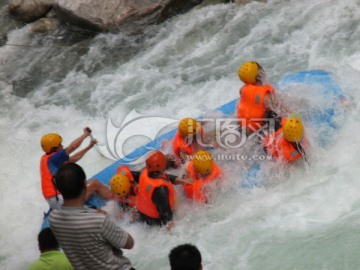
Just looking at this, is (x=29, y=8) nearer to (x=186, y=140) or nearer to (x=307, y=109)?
(x=186, y=140)

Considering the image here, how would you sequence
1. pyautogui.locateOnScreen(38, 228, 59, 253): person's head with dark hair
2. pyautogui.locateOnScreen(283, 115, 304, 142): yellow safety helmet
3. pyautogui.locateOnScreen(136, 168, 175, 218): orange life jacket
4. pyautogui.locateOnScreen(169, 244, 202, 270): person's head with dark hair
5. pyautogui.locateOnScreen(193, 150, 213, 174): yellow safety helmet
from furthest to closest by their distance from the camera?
1. pyautogui.locateOnScreen(283, 115, 304, 142): yellow safety helmet
2. pyautogui.locateOnScreen(193, 150, 213, 174): yellow safety helmet
3. pyautogui.locateOnScreen(136, 168, 175, 218): orange life jacket
4. pyautogui.locateOnScreen(38, 228, 59, 253): person's head with dark hair
5. pyautogui.locateOnScreen(169, 244, 202, 270): person's head with dark hair

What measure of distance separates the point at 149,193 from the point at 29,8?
630 centimetres

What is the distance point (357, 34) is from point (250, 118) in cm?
303

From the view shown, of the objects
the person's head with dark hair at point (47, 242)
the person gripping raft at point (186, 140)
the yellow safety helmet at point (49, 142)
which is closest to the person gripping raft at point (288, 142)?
the person gripping raft at point (186, 140)

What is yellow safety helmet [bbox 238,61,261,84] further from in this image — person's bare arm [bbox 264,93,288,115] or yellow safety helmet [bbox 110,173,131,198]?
yellow safety helmet [bbox 110,173,131,198]

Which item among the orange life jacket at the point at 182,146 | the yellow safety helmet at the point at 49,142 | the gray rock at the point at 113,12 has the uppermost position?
the gray rock at the point at 113,12

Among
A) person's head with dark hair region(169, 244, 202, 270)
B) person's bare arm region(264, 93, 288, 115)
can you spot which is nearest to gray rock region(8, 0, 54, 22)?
person's bare arm region(264, 93, 288, 115)

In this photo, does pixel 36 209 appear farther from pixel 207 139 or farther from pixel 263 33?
pixel 263 33

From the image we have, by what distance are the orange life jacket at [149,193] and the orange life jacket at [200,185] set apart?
0.27m

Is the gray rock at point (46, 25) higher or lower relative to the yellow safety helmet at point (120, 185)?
higher

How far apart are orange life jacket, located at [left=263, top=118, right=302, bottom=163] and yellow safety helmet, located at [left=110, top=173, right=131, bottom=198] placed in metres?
1.52

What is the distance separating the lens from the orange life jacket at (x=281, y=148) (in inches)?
213

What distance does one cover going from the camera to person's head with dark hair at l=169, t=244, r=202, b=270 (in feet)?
9.92

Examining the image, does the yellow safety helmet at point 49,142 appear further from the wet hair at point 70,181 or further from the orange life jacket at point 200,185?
the wet hair at point 70,181
